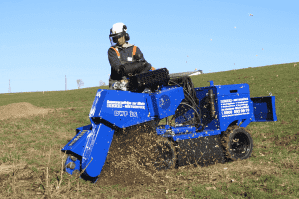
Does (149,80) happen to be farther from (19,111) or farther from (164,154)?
(19,111)

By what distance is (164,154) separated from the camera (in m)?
5.87

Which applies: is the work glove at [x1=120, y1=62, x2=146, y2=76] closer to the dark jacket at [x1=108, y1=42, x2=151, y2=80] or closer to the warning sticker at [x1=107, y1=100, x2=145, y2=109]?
the dark jacket at [x1=108, y1=42, x2=151, y2=80]

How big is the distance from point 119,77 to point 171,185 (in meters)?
2.22

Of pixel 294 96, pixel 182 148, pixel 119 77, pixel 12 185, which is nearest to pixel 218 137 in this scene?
pixel 182 148

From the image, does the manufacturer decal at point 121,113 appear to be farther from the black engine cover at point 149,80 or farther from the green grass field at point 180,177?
the green grass field at point 180,177

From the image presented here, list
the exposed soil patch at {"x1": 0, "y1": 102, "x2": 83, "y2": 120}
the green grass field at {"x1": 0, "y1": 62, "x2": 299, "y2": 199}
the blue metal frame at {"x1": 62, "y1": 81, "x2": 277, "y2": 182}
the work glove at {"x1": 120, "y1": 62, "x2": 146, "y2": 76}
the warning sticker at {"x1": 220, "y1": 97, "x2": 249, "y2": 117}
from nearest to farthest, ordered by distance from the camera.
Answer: the green grass field at {"x1": 0, "y1": 62, "x2": 299, "y2": 199}
the blue metal frame at {"x1": 62, "y1": 81, "x2": 277, "y2": 182}
the work glove at {"x1": 120, "y1": 62, "x2": 146, "y2": 76}
the warning sticker at {"x1": 220, "y1": 97, "x2": 249, "y2": 117}
the exposed soil patch at {"x1": 0, "y1": 102, "x2": 83, "y2": 120}

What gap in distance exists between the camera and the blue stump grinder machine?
493 cm

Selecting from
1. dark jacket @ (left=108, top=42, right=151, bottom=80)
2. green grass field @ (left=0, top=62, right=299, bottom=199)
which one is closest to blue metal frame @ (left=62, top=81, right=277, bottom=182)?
green grass field @ (left=0, top=62, right=299, bottom=199)

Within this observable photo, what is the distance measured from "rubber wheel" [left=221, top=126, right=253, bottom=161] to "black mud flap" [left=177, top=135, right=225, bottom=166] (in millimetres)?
152

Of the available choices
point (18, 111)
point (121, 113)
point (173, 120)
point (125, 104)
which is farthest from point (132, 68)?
point (18, 111)

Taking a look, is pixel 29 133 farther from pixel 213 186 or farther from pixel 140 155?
pixel 213 186

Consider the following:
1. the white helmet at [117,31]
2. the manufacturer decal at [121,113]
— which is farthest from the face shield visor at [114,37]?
the manufacturer decal at [121,113]

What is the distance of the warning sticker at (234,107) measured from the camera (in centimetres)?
675

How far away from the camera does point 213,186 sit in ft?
16.3
